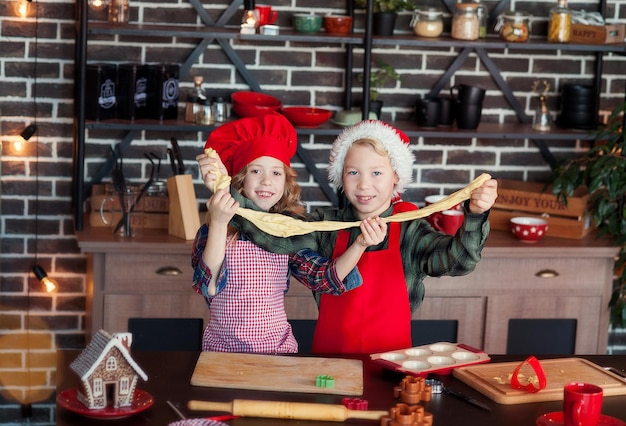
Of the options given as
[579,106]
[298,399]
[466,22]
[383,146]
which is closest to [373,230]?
[383,146]

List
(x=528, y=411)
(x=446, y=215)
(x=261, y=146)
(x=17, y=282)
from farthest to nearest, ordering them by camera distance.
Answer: (x=17, y=282)
(x=446, y=215)
(x=261, y=146)
(x=528, y=411)

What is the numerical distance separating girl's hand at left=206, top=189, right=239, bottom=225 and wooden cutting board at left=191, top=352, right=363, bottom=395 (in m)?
0.34

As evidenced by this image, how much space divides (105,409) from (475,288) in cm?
219

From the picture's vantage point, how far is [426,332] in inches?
159

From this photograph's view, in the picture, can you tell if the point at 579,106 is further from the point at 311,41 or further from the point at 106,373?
the point at 106,373

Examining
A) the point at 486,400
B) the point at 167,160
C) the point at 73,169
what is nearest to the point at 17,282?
the point at 73,169

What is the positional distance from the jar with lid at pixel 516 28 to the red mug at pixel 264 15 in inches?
37.3

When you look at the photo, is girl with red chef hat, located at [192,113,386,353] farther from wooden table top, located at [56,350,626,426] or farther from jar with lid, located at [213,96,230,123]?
jar with lid, located at [213,96,230,123]

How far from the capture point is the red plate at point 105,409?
208 centimetres

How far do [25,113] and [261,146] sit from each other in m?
1.72

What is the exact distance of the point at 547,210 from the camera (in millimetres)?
Answer: 4211

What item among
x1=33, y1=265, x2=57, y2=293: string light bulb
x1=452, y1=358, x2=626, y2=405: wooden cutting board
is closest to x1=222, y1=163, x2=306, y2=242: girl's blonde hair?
x1=452, y1=358, x2=626, y2=405: wooden cutting board

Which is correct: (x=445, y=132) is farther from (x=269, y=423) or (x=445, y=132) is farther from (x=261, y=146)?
(x=269, y=423)

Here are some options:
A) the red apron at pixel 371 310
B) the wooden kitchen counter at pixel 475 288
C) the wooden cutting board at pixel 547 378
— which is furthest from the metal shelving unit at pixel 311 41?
the wooden cutting board at pixel 547 378
